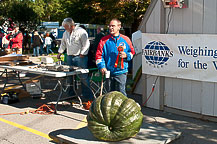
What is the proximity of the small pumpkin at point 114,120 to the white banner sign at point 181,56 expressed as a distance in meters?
1.96

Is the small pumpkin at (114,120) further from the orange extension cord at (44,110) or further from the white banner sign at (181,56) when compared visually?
the orange extension cord at (44,110)

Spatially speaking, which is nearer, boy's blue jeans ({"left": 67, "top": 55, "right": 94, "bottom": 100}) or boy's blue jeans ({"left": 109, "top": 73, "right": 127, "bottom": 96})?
boy's blue jeans ({"left": 109, "top": 73, "right": 127, "bottom": 96})

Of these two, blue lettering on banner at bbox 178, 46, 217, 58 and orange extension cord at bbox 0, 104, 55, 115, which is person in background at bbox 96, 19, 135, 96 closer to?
blue lettering on banner at bbox 178, 46, 217, 58

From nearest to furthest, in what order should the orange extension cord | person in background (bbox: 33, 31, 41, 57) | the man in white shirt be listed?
the orange extension cord < the man in white shirt < person in background (bbox: 33, 31, 41, 57)

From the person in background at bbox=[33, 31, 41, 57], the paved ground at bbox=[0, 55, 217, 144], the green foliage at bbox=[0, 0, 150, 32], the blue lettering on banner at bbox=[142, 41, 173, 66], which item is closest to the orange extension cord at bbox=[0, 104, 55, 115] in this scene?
the paved ground at bbox=[0, 55, 217, 144]

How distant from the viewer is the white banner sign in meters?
5.76

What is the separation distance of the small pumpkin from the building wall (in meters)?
1.94

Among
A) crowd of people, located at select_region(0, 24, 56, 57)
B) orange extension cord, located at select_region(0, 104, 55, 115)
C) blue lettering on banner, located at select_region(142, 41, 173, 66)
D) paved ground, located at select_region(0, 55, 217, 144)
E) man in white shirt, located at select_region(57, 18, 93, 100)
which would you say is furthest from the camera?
crowd of people, located at select_region(0, 24, 56, 57)

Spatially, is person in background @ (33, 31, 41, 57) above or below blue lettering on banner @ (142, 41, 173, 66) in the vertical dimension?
above

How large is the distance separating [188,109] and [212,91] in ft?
2.31

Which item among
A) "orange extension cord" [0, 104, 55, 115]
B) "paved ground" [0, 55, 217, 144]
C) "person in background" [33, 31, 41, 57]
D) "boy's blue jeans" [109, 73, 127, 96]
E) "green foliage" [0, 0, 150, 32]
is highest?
"green foliage" [0, 0, 150, 32]

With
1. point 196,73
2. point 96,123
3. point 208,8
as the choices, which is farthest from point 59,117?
point 208,8

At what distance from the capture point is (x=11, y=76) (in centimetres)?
1248

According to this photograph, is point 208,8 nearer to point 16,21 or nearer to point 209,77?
point 209,77
